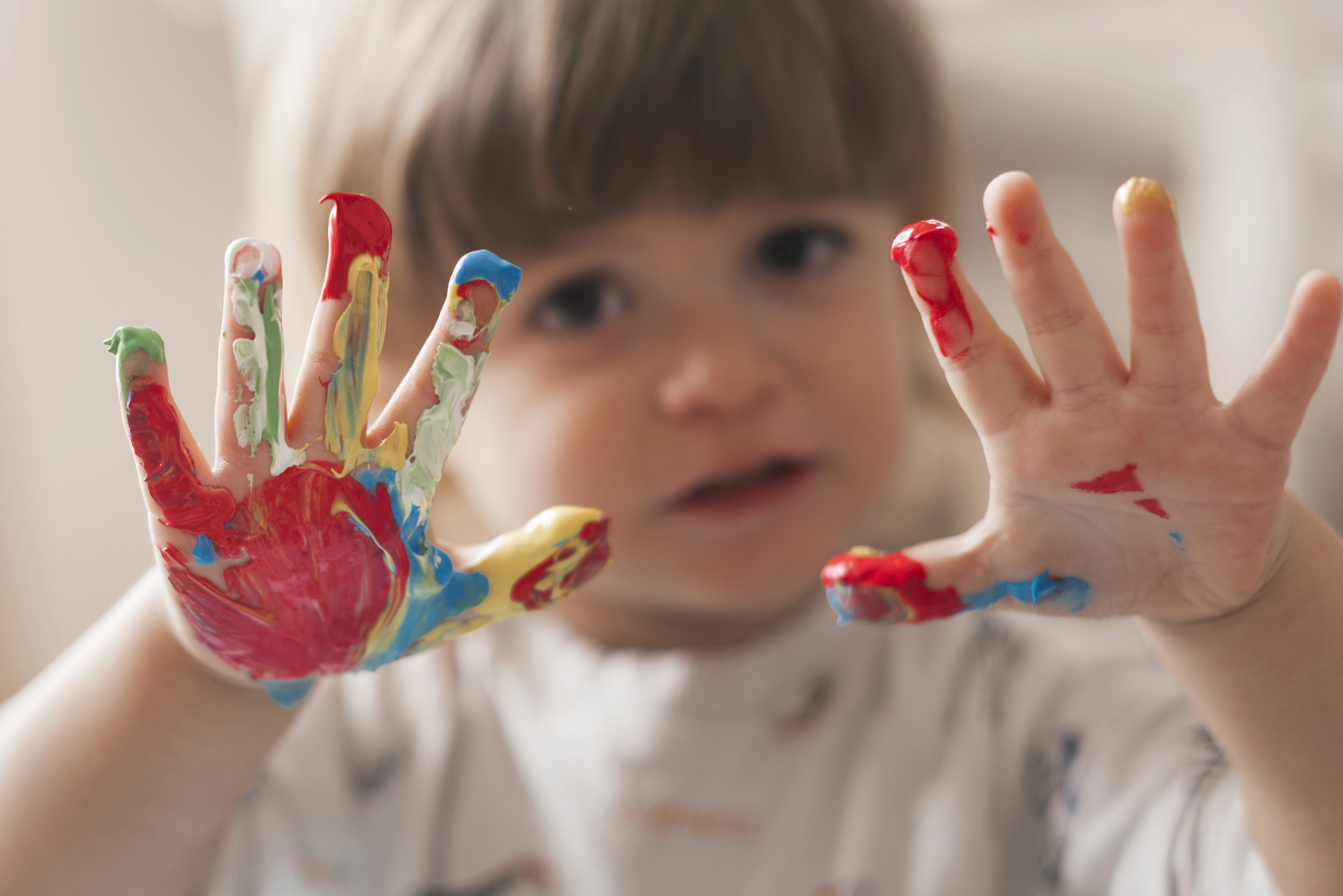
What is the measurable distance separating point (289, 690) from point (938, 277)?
30cm

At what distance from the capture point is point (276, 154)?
2.15ft

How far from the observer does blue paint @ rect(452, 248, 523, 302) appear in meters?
0.28

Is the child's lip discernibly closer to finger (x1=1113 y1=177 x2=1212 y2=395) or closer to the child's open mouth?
the child's open mouth

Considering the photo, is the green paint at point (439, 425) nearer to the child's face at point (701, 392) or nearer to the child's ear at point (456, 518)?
the child's face at point (701, 392)

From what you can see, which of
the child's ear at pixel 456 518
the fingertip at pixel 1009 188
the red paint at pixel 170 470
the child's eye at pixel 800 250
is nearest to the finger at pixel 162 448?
the red paint at pixel 170 470

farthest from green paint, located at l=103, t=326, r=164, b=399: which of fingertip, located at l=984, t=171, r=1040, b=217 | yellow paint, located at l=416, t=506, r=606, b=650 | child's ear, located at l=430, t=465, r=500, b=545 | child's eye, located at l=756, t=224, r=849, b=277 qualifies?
child's ear, located at l=430, t=465, r=500, b=545

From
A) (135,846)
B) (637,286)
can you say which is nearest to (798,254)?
(637,286)

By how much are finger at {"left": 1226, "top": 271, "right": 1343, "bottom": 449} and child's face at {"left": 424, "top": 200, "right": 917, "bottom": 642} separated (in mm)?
249

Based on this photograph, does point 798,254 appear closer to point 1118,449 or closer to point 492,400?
point 492,400

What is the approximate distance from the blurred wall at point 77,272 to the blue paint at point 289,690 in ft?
Answer: 1.52

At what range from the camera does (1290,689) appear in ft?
1.10

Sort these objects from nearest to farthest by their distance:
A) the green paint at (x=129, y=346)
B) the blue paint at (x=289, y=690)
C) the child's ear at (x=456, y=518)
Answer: the green paint at (x=129, y=346) → the blue paint at (x=289, y=690) → the child's ear at (x=456, y=518)

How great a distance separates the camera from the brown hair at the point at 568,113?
497mm

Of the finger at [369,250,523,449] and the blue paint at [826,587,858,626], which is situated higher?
the finger at [369,250,523,449]
